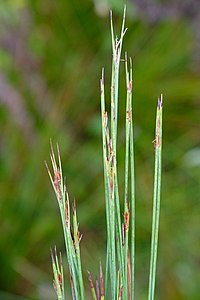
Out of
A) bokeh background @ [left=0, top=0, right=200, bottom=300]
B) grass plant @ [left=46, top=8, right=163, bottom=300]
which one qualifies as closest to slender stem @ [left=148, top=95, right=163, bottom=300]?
grass plant @ [left=46, top=8, right=163, bottom=300]

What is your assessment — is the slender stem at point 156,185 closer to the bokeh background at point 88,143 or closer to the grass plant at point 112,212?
the grass plant at point 112,212

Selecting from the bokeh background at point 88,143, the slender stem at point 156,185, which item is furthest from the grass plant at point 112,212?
the bokeh background at point 88,143

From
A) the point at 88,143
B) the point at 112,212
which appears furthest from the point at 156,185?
the point at 88,143

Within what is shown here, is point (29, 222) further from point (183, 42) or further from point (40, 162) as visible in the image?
point (183, 42)

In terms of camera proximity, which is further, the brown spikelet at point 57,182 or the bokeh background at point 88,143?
the bokeh background at point 88,143

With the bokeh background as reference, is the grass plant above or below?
below

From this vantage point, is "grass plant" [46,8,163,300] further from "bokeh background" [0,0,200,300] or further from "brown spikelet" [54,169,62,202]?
"bokeh background" [0,0,200,300]

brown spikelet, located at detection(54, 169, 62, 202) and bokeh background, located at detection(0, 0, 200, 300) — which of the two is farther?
bokeh background, located at detection(0, 0, 200, 300)

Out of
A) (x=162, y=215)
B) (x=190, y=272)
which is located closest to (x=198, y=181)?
(x=162, y=215)
